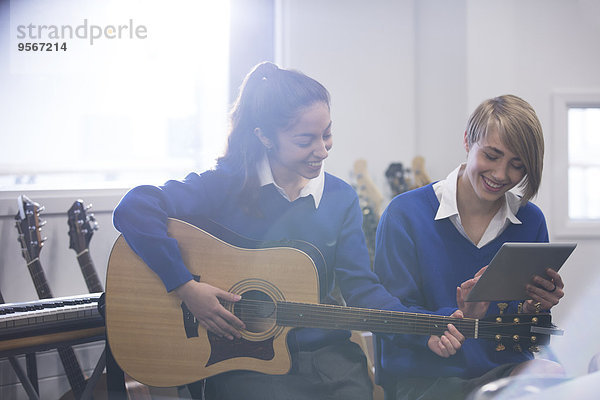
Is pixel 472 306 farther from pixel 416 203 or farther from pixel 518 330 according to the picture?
pixel 416 203

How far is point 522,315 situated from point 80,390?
1.30 metres

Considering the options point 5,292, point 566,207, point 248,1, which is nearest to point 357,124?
point 248,1

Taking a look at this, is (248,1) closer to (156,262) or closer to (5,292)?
(156,262)

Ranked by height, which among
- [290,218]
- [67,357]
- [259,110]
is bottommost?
[67,357]

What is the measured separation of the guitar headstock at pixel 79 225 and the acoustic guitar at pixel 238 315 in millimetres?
539

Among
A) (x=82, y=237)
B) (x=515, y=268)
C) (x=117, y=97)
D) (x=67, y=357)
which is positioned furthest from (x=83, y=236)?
(x=515, y=268)

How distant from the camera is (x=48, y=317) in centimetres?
121

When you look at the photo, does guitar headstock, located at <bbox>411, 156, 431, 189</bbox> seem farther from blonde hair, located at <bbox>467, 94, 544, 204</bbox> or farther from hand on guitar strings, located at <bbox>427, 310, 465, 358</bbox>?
hand on guitar strings, located at <bbox>427, 310, 465, 358</bbox>

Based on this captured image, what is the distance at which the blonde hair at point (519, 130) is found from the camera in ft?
3.36

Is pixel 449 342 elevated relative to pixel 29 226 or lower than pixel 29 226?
lower

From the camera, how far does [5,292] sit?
170 cm

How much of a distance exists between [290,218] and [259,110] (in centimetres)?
26

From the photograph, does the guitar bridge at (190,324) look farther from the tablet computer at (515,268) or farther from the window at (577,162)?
the window at (577,162)

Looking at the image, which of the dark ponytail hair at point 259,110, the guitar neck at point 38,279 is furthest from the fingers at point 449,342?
the guitar neck at point 38,279
